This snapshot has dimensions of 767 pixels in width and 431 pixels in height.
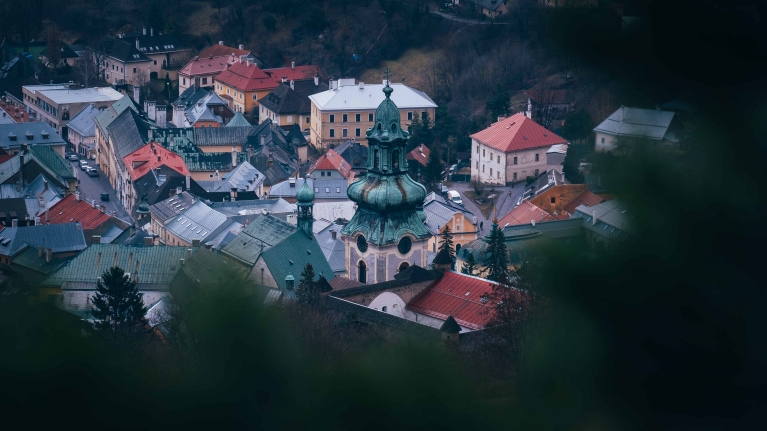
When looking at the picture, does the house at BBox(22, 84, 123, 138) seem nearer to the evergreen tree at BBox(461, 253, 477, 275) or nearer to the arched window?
the evergreen tree at BBox(461, 253, 477, 275)

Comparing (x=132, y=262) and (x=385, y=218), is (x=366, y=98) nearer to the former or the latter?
(x=132, y=262)

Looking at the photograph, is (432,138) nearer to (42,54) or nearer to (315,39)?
(315,39)

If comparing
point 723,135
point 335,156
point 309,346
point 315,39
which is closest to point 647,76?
point 723,135

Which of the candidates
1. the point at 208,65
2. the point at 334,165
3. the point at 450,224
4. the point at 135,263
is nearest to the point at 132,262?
the point at 135,263

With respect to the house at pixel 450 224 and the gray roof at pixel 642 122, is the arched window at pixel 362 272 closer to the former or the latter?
the house at pixel 450 224

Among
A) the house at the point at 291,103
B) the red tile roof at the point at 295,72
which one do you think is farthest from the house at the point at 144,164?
the red tile roof at the point at 295,72
